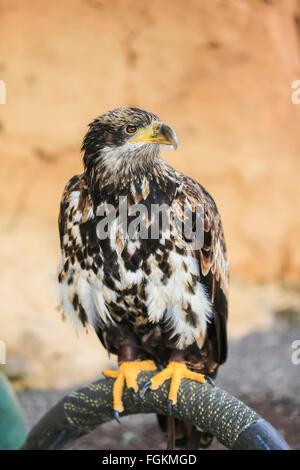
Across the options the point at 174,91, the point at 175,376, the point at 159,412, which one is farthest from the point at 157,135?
the point at 174,91

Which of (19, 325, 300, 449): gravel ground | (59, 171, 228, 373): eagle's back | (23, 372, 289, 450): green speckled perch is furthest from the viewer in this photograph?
(19, 325, 300, 449): gravel ground

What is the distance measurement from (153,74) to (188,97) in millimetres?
481

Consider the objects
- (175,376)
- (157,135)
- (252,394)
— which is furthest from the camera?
(252,394)

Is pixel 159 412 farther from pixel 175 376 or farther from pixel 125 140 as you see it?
pixel 125 140

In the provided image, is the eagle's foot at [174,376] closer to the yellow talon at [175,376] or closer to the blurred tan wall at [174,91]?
the yellow talon at [175,376]

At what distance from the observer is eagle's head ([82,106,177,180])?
223 cm

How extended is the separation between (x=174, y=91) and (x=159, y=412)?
15.8 ft

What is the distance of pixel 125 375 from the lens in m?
2.53

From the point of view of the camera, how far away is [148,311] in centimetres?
241

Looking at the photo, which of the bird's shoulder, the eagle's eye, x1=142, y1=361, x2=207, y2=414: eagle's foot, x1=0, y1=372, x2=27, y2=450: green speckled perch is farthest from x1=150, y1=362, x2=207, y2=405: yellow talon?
x1=0, y1=372, x2=27, y2=450: green speckled perch

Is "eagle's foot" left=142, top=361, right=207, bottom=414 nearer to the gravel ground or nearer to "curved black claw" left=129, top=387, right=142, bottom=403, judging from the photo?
"curved black claw" left=129, top=387, right=142, bottom=403

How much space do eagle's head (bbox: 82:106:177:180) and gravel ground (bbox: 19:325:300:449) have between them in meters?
1.81

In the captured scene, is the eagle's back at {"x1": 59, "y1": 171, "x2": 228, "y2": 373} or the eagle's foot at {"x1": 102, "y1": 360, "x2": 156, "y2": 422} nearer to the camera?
the eagle's back at {"x1": 59, "y1": 171, "x2": 228, "y2": 373}
